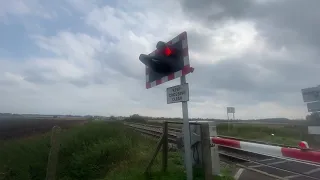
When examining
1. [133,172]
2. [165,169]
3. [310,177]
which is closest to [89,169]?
[133,172]

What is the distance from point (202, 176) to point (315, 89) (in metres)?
2.73

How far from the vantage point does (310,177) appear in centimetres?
690

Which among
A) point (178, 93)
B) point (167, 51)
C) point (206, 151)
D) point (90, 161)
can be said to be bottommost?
point (90, 161)

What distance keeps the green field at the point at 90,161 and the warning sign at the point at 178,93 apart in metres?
1.62

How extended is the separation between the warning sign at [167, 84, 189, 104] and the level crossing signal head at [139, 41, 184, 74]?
13.3 inches

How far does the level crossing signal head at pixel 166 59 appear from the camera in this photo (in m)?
4.93

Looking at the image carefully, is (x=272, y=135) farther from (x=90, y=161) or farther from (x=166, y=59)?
(x=166, y=59)

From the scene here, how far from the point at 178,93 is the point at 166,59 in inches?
27.1

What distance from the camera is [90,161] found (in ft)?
30.6

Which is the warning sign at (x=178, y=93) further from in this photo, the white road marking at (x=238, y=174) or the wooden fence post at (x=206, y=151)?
the white road marking at (x=238, y=174)

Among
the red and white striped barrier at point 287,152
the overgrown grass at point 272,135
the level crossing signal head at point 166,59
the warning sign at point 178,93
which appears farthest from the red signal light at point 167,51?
the overgrown grass at point 272,135

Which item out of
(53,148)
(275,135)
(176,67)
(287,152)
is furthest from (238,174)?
(275,135)

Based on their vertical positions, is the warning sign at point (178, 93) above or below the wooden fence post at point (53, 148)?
above

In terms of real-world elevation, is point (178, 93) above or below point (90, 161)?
above
